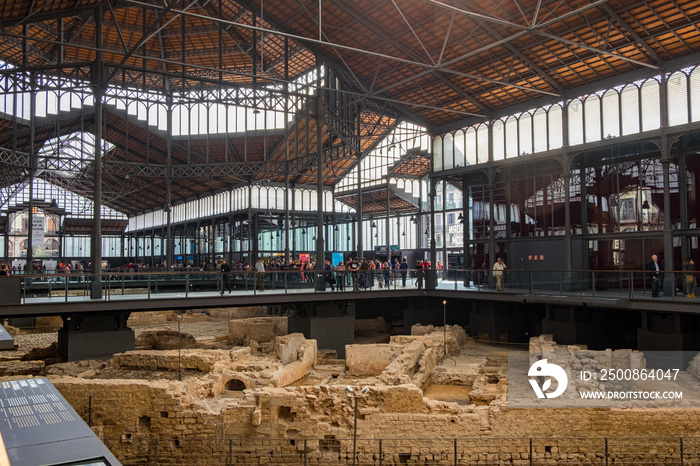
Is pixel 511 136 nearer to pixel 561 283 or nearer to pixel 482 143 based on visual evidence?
pixel 482 143

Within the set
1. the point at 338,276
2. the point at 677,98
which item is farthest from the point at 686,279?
the point at 338,276

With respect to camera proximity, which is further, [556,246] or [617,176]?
[556,246]

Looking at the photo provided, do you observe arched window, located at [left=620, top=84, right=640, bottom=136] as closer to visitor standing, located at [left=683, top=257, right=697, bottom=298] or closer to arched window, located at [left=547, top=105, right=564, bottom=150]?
arched window, located at [left=547, top=105, right=564, bottom=150]

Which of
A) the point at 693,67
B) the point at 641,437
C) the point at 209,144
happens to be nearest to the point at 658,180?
the point at 693,67

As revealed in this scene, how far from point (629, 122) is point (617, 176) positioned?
8.61ft

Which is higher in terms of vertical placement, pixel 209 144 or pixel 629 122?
pixel 209 144

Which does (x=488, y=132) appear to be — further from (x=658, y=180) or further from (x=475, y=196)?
(x=658, y=180)

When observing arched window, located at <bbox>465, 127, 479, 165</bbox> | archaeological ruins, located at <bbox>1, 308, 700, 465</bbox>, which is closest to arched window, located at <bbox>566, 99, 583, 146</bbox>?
arched window, located at <bbox>465, 127, 479, 165</bbox>

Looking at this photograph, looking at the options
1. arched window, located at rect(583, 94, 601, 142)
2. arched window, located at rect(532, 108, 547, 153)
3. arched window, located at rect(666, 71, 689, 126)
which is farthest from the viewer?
arched window, located at rect(532, 108, 547, 153)

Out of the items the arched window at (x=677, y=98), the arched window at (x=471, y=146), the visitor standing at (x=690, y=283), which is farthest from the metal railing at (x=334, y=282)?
the arched window at (x=471, y=146)

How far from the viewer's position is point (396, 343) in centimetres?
2278
